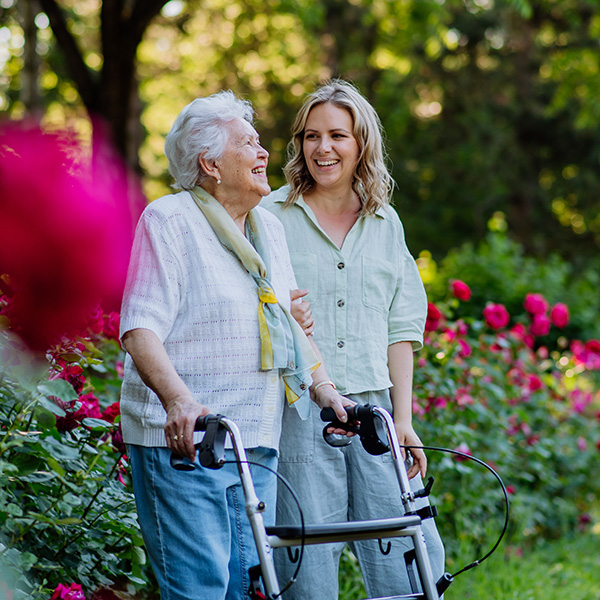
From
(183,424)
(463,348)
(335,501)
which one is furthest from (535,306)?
(183,424)

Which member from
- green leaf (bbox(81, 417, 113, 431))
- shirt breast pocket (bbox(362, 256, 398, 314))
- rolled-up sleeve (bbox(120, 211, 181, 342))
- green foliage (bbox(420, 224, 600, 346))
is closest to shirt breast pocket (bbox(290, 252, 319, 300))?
shirt breast pocket (bbox(362, 256, 398, 314))

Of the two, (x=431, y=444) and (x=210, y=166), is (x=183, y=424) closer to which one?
(x=210, y=166)

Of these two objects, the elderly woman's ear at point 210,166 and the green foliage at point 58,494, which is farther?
the elderly woman's ear at point 210,166

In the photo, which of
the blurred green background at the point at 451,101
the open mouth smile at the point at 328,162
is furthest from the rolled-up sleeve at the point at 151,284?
the blurred green background at the point at 451,101

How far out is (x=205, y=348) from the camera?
235cm

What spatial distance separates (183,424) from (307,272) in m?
0.93

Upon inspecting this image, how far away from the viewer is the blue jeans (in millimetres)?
2258

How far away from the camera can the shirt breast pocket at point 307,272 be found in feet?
9.39

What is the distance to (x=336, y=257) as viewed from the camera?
2.88 meters

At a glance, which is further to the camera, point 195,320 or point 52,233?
point 195,320

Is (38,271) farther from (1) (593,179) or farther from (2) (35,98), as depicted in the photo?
(1) (593,179)

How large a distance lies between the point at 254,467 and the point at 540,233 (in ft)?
57.3

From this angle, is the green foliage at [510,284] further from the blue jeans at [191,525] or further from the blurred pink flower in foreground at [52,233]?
the blurred pink flower in foreground at [52,233]

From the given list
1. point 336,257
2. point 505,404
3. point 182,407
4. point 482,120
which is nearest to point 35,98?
point 505,404
